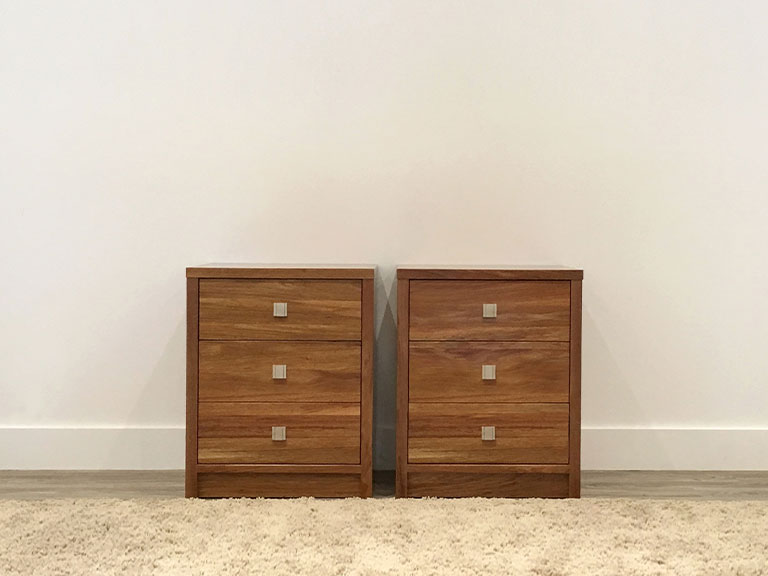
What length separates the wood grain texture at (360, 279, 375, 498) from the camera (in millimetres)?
2344

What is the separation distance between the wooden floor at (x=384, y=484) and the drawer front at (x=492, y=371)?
0.33 m

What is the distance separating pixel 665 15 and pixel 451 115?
73 centimetres

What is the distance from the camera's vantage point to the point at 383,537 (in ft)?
6.63

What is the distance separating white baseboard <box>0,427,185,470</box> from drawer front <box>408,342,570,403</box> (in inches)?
34.3

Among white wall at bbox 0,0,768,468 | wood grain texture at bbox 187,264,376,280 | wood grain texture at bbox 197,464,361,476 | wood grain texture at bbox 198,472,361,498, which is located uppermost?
white wall at bbox 0,0,768,468

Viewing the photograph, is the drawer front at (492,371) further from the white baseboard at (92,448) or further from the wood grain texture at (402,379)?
the white baseboard at (92,448)

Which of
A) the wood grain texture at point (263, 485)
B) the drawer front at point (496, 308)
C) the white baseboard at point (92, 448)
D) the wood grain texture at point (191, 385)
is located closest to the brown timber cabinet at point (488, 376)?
the drawer front at point (496, 308)

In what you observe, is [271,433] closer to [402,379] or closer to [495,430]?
[402,379]

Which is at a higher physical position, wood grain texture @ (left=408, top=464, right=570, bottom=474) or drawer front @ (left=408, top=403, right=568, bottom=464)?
drawer front @ (left=408, top=403, right=568, bottom=464)

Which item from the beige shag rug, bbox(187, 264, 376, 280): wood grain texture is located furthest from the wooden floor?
bbox(187, 264, 376, 280): wood grain texture

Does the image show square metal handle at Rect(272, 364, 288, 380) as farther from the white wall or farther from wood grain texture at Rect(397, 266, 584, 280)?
the white wall

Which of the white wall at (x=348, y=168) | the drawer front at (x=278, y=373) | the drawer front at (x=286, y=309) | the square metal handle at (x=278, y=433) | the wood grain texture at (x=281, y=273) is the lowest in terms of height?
the square metal handle at (x=278, y=433)

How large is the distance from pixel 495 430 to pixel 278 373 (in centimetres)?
60

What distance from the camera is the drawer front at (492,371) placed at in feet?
7.74
